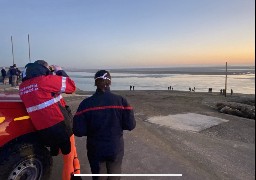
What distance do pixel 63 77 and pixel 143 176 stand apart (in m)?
2.25

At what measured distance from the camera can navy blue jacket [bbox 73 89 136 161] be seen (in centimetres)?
343

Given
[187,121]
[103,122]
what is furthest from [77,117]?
[187,121]

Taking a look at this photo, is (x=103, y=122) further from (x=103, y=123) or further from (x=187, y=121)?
(x=187, y=121)

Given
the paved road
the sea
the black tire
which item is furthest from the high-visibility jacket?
the sea

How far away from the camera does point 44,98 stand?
12.4 ft

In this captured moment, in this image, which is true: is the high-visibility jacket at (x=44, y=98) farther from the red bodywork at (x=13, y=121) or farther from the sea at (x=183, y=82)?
the sea at (x=183, y=82)

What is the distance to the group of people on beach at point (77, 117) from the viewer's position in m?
3.45

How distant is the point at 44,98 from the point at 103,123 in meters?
0.86

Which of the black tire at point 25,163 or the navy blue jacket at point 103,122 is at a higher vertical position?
the navy blue jacket at point 103,122

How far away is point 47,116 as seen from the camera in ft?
12.5

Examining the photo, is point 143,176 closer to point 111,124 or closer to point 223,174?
point 223,174

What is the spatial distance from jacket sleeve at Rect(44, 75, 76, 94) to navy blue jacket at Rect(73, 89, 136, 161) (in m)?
0.50

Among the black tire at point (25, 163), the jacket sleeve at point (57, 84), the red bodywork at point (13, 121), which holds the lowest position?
the black tire at point (25, 163)

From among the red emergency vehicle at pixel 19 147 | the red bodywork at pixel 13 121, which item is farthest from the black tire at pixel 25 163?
the red bodywork at pixel 13 121
